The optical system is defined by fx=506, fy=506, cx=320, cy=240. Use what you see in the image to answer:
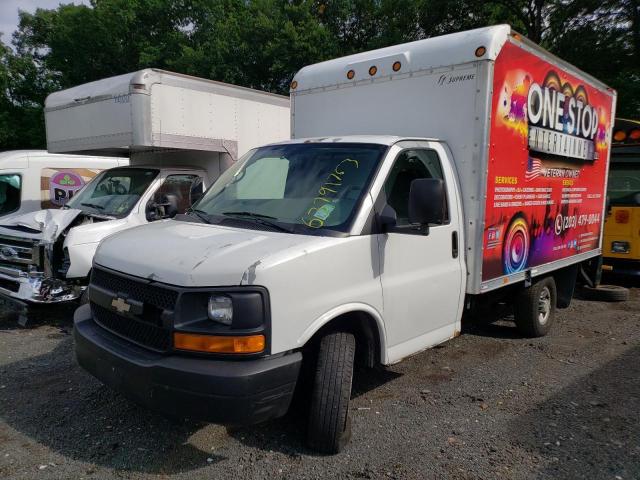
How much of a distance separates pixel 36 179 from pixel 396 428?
8.29 m

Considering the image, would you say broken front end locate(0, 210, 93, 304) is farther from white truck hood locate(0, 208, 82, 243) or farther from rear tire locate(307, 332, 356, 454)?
rear tire locate(307, 332, 356, 454)

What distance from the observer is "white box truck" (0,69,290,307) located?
5785mm

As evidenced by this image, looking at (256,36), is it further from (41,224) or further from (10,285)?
(10,285)

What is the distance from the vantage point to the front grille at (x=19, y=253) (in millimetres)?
5855

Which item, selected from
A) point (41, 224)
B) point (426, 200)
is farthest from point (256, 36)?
point (426, 200)

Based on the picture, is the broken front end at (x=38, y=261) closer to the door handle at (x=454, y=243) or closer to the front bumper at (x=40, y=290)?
the front bumper at (x=40, y=290)

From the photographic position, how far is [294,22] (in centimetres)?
1931

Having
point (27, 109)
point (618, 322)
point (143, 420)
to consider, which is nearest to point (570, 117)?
point (618, 322)

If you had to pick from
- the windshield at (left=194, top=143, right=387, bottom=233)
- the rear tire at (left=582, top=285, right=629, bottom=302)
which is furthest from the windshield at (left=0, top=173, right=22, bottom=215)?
the rear tire at (left=582, top=285, right=629, bottom=302)

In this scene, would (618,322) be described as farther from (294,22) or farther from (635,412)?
(294,22)

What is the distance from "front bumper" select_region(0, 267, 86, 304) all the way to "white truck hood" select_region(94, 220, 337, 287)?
8.19 ft

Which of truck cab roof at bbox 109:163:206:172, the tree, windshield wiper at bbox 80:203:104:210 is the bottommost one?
windshield wiper at bbox 80:203:104:210

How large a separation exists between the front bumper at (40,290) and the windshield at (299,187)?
251cm

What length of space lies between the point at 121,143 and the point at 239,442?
4570 mm
